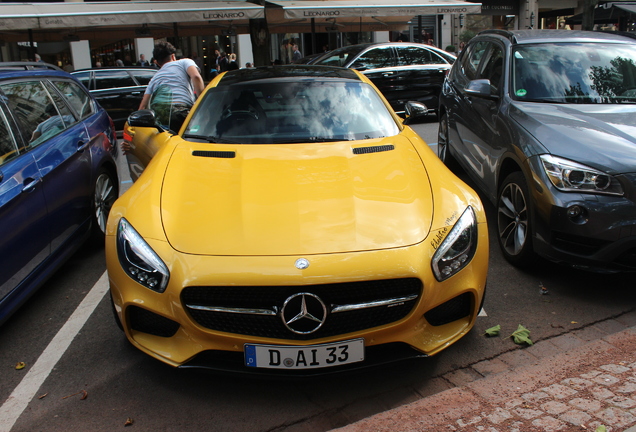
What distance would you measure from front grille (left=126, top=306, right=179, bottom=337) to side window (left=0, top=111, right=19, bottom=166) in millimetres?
1550

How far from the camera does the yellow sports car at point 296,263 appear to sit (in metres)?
2.73

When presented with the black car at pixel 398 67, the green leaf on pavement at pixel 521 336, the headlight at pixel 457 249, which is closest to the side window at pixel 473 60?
the green leaf on pavement at pixel 521 336

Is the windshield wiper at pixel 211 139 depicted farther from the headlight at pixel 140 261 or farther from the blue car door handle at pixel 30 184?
the headlight at pixel 140 261

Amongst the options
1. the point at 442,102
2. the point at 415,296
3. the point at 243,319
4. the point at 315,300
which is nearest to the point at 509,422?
the point at 415,296

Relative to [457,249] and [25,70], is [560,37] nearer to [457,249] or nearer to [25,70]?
[457,249]

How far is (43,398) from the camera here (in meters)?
A: 3.07

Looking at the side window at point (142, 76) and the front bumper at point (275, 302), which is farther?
the side window at point (142, 76)

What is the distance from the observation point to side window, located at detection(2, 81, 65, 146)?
4242 millimetres

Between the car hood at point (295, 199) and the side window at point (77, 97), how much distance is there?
190 cm

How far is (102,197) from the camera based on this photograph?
5.31 metres

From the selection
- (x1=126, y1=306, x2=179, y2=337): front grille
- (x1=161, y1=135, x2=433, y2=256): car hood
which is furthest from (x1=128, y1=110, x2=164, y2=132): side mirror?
(x1=126, y1=306, x2=179, y2=337): front grille

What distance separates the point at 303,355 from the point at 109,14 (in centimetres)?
1334

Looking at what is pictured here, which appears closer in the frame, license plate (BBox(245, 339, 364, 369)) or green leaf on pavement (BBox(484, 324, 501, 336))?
license plate (BBox(245, 339, 364, 369))

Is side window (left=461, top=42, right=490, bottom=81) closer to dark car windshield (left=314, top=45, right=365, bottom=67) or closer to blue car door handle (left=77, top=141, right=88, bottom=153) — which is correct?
blue car door handle (left=77, top=141, right=88, bottom=153)
